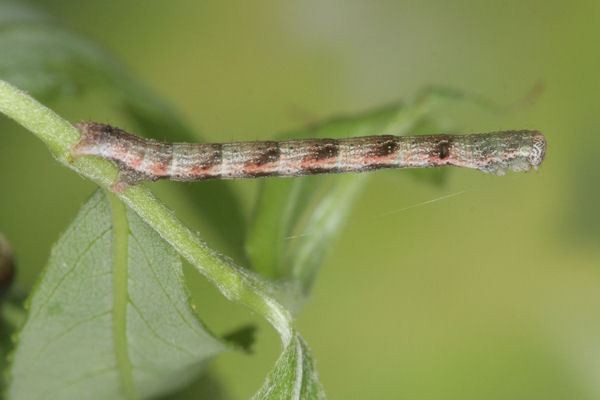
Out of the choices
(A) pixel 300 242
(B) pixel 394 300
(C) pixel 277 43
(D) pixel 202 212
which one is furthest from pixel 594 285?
(C) pixel 277 43

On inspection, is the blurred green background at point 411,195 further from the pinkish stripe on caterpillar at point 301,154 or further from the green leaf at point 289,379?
the green leaf at point 289,379

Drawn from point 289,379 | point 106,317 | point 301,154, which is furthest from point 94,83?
point 289,379

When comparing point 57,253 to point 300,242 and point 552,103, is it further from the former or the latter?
point 552,103

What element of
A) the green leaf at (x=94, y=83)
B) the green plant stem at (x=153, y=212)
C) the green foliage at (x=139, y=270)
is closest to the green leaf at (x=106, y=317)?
the green foliage at (x=139, y=270)

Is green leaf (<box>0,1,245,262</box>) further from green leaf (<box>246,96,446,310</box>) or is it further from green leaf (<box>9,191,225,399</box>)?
green leaf (<box>9,191,225,399</box>)

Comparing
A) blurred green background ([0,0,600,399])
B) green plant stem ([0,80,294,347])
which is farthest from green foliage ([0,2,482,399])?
blurred green background ([0,0,600,399])

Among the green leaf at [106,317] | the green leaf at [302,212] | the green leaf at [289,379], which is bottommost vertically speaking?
the green leaf at [289,379]
